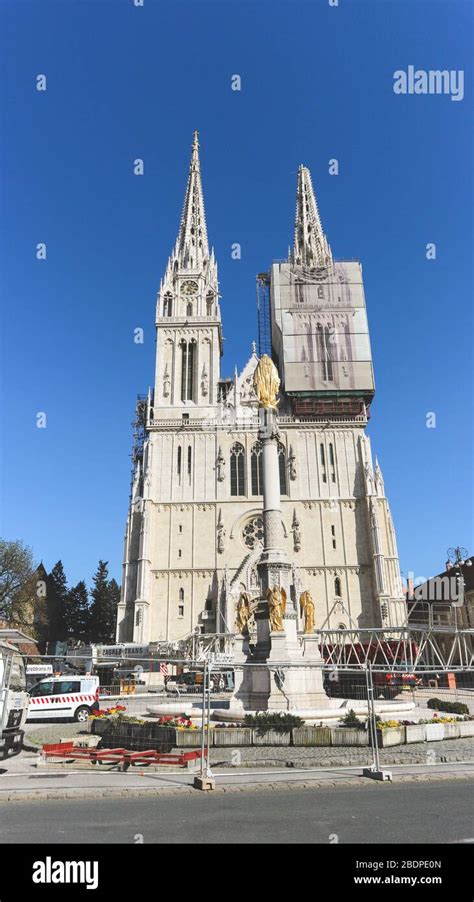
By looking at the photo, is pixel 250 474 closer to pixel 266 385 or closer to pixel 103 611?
pixel 266 385

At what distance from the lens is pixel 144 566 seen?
40.8 meters

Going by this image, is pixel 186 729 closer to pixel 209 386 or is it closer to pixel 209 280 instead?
pixel 209 386

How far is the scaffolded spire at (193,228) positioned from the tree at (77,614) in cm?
4289

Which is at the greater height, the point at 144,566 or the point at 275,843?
the point at 144,566

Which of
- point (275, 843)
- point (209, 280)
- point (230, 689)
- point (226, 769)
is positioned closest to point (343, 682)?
point (230, 689)

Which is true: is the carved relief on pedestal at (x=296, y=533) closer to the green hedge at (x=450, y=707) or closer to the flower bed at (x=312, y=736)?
the green hedge at (x=450, y=707)

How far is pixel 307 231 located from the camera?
59.6 m

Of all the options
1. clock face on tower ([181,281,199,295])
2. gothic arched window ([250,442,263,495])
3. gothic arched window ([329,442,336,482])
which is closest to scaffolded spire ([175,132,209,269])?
clock face on tower ([181,281,199,295])

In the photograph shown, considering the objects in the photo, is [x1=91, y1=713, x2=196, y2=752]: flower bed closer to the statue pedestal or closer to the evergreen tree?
the statue pedestal

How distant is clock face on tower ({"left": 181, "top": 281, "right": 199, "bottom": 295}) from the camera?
5260cm

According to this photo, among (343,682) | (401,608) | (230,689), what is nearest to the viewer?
(343,682)

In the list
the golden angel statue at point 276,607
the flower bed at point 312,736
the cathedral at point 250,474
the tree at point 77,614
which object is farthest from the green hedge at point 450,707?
the tree at point 77,614

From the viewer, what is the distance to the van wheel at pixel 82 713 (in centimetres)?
1812
